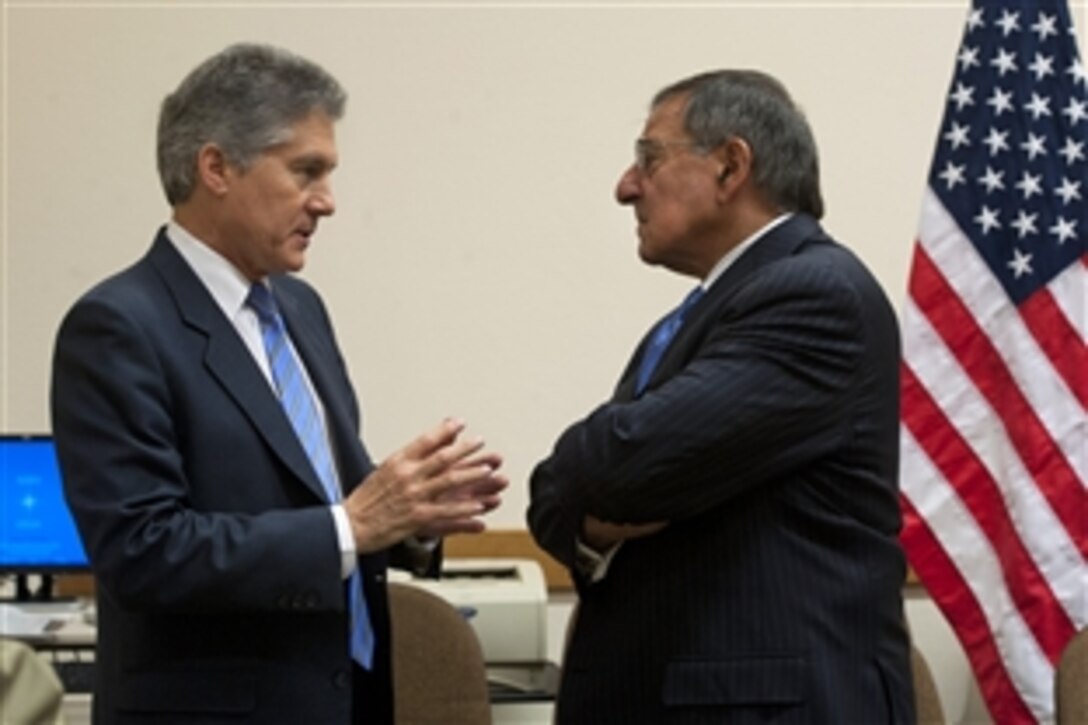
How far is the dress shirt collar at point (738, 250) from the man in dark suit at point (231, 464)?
1.60 feet

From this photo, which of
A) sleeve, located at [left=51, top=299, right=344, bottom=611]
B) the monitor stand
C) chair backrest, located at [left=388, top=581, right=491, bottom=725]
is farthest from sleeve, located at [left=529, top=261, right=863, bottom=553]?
the monitor stand

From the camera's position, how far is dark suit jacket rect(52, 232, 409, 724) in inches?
99.1

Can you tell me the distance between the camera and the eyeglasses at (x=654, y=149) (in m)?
2.91

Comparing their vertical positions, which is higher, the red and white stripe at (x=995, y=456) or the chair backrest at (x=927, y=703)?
the red and white stripe at (x=995, y=456)

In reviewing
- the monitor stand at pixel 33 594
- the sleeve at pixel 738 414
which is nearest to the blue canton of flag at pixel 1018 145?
the sleeve at pixel 738 414

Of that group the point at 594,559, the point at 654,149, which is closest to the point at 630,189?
the point at 654,149

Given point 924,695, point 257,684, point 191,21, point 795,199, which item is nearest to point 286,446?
point 257,684

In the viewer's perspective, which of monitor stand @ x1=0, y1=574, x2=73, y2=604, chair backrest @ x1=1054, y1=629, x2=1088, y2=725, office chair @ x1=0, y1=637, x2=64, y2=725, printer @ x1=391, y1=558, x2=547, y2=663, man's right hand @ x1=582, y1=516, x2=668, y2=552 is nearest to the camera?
office chair @ x1=0, y1=637, x2=64, y2=725

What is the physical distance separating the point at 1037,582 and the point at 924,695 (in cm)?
47

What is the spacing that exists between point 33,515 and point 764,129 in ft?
8.43

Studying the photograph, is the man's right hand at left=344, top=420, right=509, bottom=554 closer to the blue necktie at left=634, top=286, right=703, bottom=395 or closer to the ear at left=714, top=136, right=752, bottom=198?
the blue necktie at left=634, top=286, right=703, bottom=395

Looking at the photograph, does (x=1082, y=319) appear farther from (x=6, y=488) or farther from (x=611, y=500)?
(x=6, y=488)

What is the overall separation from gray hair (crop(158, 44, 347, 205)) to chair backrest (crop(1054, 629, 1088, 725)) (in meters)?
2.06

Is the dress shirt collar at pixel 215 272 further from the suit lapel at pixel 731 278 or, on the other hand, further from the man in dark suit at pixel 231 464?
the suit lapel at pixel 731 278
